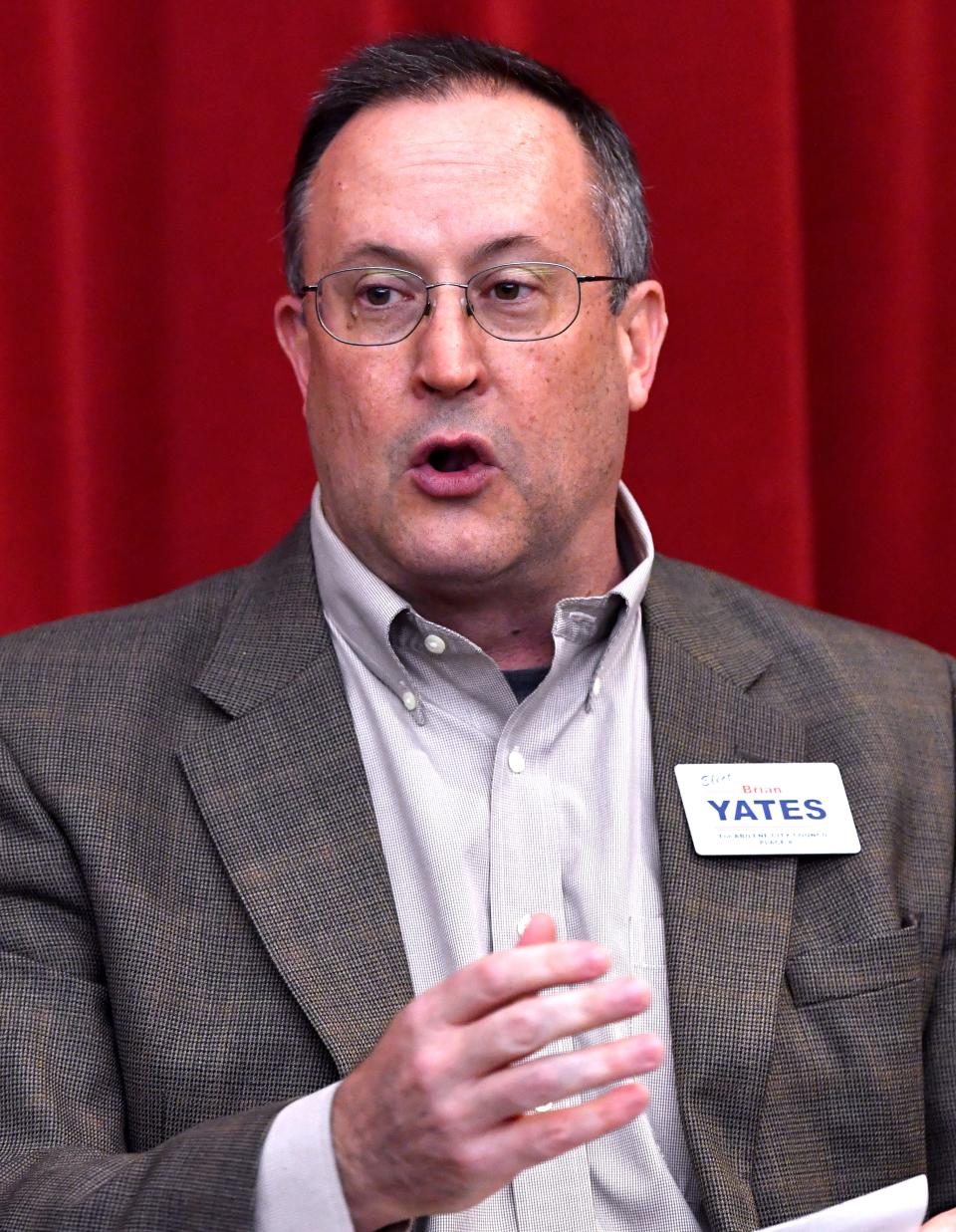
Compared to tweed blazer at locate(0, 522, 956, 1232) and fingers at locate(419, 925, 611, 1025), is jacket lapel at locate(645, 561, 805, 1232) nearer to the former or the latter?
tweed blazer at locate(0, 522, 956, 1232)

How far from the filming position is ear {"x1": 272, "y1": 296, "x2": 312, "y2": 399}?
2.08m

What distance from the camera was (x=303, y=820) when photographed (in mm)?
1749

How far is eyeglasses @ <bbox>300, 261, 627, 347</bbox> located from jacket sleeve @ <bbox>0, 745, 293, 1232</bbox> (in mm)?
633

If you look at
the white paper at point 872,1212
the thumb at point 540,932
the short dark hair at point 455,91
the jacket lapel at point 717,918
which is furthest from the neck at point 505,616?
the white paper at point 872,1212

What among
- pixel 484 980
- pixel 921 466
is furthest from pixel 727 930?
pixel 921 466

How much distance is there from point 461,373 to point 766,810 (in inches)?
23.9

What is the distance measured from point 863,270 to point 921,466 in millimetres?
323

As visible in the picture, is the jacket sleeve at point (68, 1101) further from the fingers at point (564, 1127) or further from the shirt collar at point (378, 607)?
the shirt collar at point (378, 607)

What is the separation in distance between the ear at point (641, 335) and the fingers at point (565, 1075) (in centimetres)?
108

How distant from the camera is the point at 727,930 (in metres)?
1.78

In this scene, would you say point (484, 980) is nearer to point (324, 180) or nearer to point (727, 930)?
point (727, 930)

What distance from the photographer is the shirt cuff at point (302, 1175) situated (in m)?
1.38

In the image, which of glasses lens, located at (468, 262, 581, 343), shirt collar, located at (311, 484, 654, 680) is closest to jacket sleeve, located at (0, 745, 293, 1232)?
shirt collar, located at (311, 484, 654, 680)

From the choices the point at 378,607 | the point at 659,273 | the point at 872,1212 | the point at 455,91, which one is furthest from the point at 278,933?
the point at 659,273
